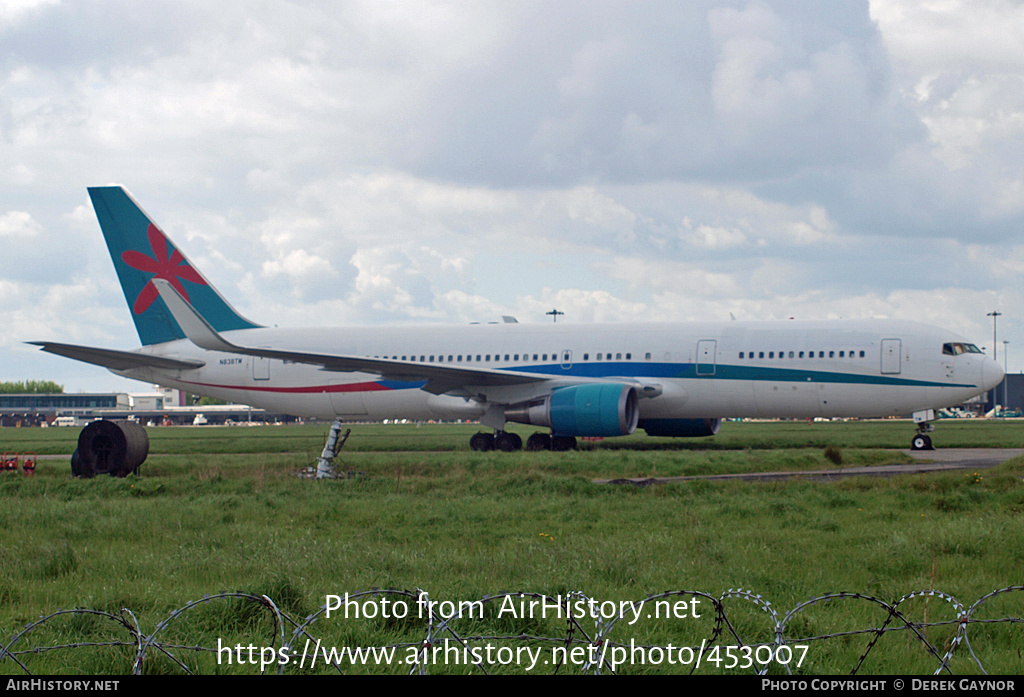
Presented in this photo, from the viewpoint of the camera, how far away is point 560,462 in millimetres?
19156

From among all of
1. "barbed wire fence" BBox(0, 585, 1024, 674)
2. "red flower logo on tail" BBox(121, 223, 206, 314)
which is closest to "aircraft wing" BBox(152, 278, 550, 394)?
"red flower logo on tail" BBox(121, 223, 206, 314)

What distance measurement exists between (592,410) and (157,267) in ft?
54.1

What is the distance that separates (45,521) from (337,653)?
24.9ft

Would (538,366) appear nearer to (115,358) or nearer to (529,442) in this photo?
(529,442)

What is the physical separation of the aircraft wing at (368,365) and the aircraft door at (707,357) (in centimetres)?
431

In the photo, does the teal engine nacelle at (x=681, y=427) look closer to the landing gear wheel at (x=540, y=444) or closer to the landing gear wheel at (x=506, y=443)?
the landing gear wheel at (x=540, y=444)

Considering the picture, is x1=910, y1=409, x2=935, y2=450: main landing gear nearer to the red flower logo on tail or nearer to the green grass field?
the green grass field

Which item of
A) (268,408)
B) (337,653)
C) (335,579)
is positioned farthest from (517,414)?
(337,653)

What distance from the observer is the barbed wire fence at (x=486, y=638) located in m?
5.38

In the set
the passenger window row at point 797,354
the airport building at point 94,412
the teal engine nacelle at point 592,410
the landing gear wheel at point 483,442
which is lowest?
the airport building at point 94,412

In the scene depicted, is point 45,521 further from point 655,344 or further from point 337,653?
point 655,344

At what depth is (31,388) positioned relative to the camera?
6422 inches

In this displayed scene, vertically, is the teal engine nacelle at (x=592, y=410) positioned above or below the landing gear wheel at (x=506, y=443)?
above

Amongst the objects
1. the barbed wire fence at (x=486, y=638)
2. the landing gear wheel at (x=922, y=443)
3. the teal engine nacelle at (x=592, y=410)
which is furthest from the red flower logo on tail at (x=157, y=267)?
the barbed wire fence at (x=486, y=638)
